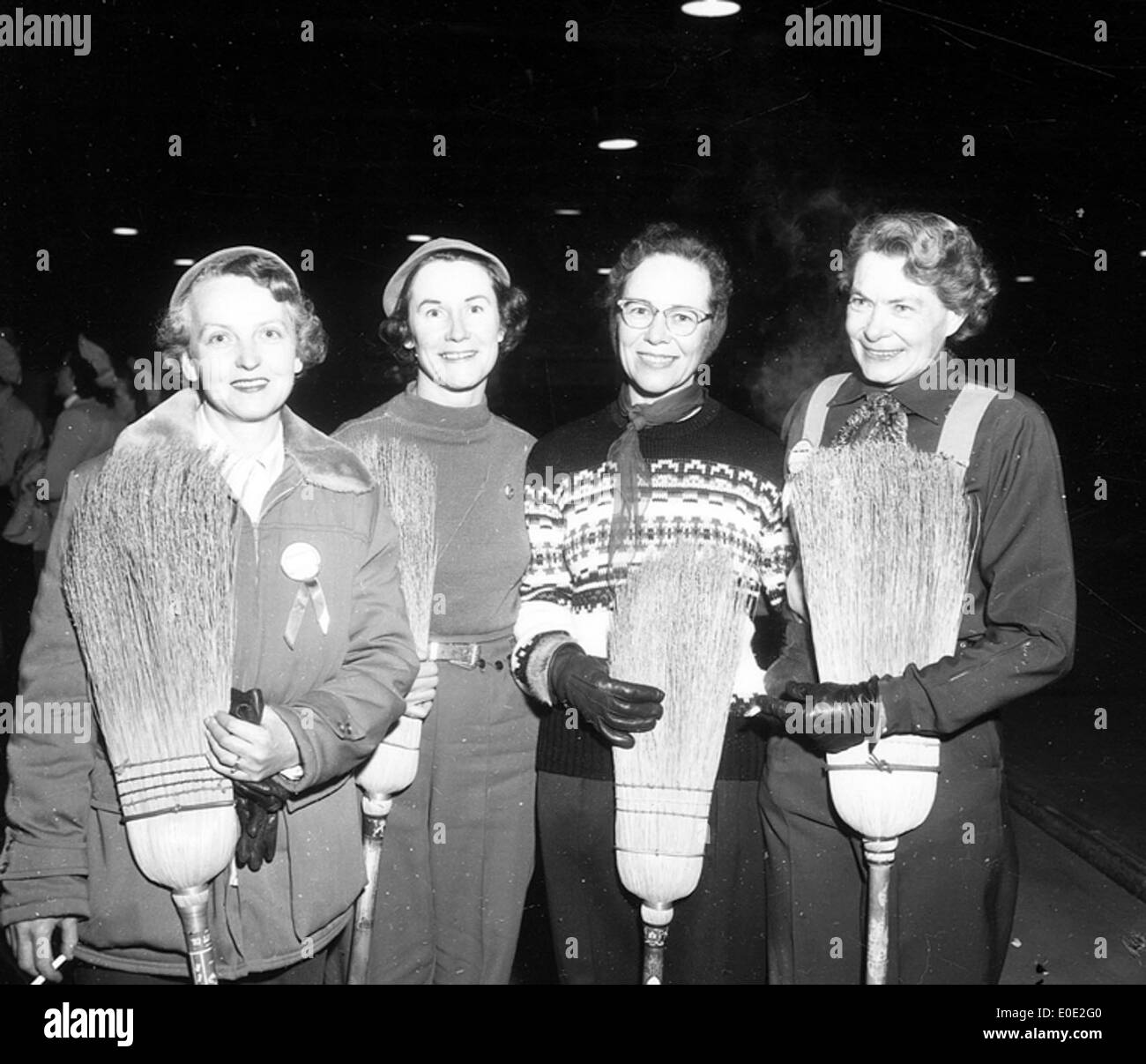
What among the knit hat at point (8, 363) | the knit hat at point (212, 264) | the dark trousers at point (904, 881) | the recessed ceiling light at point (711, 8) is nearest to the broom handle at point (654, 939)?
the dark trousers at point (904, 881)

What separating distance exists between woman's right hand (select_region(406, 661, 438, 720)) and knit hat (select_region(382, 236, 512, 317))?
67 cm

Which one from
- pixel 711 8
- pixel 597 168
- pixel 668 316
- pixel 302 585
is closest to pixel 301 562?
pixel 302 585

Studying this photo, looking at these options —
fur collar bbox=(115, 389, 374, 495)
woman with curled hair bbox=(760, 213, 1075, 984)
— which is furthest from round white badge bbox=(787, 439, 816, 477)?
fur collar bbox=(115, 389, 374, 495)

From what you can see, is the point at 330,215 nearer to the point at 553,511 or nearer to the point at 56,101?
the point at 56,101

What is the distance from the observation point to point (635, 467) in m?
2.19

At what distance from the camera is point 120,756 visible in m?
1.94

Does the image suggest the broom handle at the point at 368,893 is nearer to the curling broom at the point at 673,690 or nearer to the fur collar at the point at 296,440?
the curling broom at the point at 673,690

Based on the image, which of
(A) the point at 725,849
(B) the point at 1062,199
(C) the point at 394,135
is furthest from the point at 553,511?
(B) the point at 1062,199

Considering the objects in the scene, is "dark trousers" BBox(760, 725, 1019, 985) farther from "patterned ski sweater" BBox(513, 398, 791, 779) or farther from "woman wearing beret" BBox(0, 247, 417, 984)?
"woman wearing beret" BBox(0, 247, 417, 984)

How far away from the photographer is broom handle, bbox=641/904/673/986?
211cm

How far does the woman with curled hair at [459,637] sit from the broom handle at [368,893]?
29mm

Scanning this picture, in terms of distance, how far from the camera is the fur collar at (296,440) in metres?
2.07
